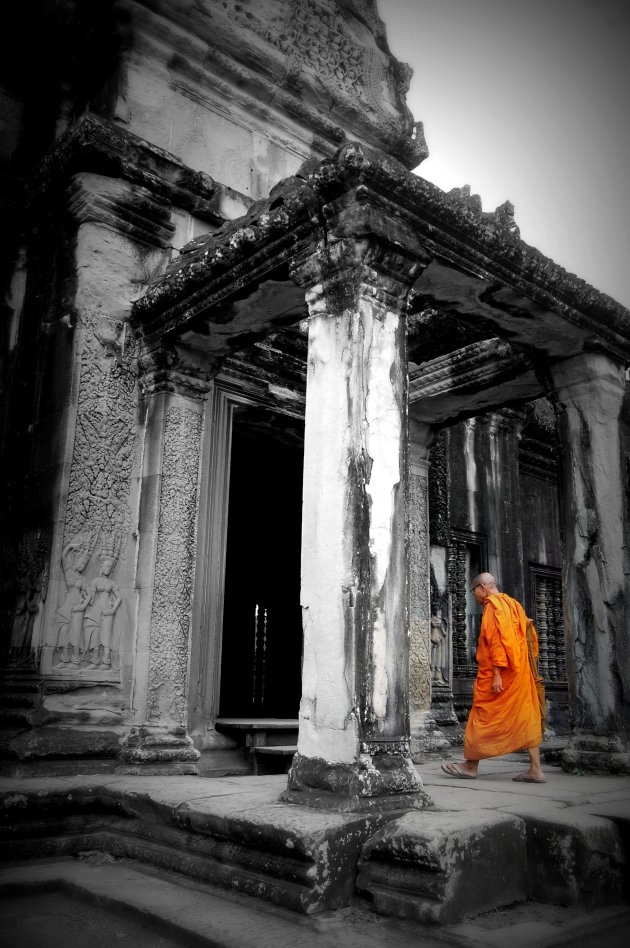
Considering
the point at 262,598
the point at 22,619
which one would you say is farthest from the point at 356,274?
the point at 262,598

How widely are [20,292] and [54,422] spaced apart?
1.39 metres

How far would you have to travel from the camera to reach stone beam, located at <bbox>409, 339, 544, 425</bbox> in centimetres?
634

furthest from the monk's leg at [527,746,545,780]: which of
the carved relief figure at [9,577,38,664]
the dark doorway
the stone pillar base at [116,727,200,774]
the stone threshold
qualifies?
the dark doorway

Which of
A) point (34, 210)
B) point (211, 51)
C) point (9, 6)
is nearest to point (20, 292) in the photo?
point (34, 210)

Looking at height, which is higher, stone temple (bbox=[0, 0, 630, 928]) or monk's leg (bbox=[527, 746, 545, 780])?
stone temple (bbox=[0, 0, 630, 928])

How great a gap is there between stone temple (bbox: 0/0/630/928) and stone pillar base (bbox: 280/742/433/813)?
0.01m

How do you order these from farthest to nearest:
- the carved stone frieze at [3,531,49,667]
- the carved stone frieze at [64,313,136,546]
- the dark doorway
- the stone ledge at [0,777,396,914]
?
the dark doorway < the carved stone frieze at [64,313,136,546] < the carved stone frieze at [3,531,49,667] < the stone ledge at [0,777,396,914]

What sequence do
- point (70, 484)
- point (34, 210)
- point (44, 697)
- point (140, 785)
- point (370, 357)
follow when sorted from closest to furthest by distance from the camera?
point (370, 357) < point (140, 785) < point (44, 697) < point (70, 484) < point (34, 210)

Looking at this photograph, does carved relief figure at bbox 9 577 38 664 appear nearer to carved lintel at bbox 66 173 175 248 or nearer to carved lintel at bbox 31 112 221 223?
carved lintel at bbox 66 173 175 248

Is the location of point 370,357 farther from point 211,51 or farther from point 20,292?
point 211,51

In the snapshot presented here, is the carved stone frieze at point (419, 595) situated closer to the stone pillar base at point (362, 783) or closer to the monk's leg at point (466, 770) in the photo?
the monk's leg at point (466, 770)

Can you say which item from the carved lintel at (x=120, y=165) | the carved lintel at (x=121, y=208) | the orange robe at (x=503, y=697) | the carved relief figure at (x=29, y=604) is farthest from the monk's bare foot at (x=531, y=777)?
→ the carved lintel at (x=120, y=165)

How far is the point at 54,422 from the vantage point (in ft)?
18.0

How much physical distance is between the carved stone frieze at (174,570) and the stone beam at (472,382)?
222cm
